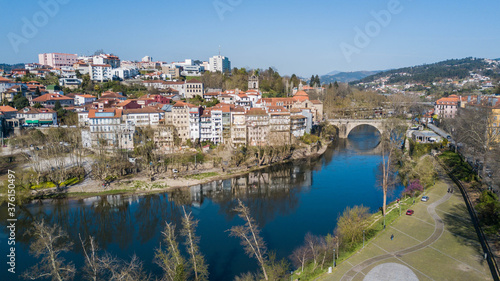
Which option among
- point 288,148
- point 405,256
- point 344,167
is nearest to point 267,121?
point 288,148

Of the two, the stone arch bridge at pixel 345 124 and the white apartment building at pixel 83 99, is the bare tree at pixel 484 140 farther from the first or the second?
the white apartment building at pixel 83 99

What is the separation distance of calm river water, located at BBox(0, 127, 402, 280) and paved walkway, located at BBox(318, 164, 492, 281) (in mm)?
3017

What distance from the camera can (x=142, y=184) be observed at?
840 inches

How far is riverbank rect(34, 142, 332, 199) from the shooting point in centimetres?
2002

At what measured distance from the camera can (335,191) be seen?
2056 centimetres

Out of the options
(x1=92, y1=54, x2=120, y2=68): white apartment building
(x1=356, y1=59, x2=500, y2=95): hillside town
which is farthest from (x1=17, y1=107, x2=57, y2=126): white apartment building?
(x1=356, y1=59, x2=500, y2=95): hillside town

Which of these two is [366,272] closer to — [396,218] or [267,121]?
[396,218]

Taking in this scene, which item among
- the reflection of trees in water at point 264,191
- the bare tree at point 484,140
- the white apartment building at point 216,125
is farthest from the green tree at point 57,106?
the bare tree at point 484,140

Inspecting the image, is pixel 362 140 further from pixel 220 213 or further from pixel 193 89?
pixel 220 213

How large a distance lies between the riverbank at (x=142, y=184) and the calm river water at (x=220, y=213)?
2.29 feet

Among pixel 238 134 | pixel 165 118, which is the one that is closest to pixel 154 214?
pixel 238 134

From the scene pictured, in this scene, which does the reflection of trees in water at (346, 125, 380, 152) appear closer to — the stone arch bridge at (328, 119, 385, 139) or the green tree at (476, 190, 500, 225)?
the stone arch bridge at (328, 119, 385, 139)

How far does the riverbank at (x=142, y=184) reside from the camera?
2002 cm

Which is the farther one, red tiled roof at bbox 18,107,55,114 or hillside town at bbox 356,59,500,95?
hillside town at bbox 356,59,500,95
